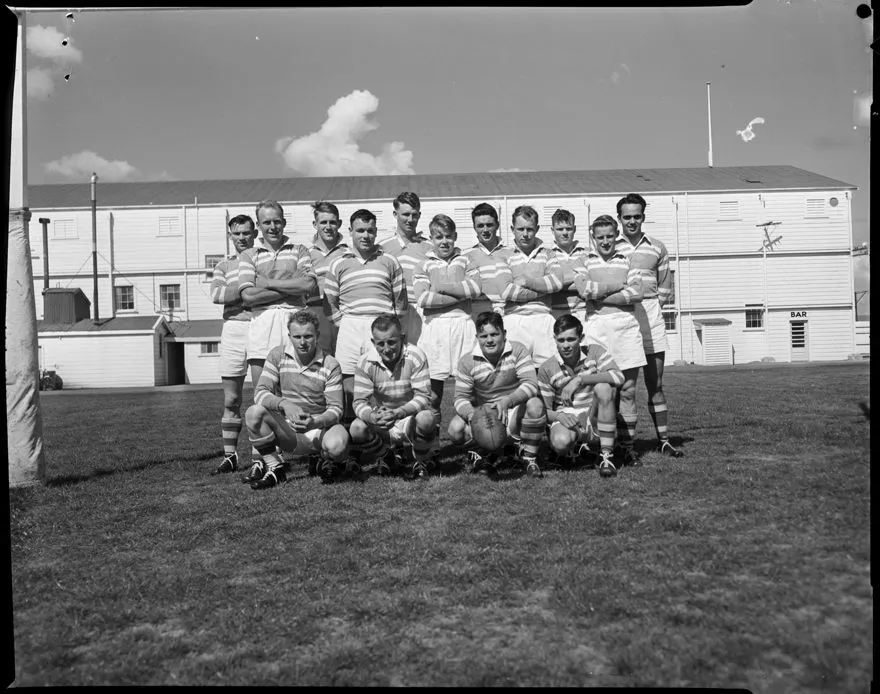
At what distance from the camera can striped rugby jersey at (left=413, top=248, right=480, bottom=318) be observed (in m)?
5.60

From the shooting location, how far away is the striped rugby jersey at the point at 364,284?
5613 mm

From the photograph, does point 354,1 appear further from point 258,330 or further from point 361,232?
point 258,330

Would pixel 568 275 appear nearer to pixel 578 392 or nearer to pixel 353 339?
pixel 578 392

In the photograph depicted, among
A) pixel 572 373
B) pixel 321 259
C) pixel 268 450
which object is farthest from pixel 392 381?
pixel 572 373

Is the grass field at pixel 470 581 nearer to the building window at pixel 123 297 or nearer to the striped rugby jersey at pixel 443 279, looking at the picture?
the striped rugby jersey at pixel 443 279

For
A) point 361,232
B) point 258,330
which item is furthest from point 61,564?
point 361,232

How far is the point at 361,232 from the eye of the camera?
18.2ft

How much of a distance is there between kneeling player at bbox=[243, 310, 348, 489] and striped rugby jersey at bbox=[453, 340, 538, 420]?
98cm

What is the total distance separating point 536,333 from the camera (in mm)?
5898

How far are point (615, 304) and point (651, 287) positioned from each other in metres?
0.42

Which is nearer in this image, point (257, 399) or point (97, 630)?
point (97, 630)

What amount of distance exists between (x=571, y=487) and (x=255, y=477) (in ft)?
8.22

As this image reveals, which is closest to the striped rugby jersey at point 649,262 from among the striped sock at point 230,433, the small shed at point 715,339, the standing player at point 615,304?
the standing player at point 615,304

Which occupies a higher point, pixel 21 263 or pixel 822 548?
pixel 21 263
